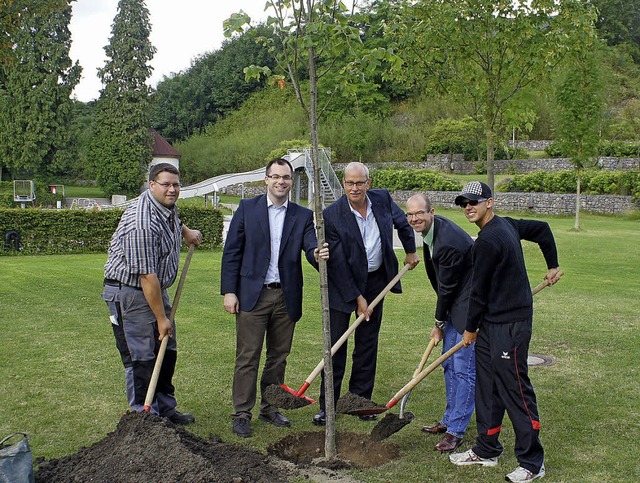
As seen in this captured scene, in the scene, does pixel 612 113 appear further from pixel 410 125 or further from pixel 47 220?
pixel 47 220

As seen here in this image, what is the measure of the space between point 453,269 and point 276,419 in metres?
1.80

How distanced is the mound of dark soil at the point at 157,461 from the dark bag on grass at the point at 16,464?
0.32m

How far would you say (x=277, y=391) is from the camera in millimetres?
5203

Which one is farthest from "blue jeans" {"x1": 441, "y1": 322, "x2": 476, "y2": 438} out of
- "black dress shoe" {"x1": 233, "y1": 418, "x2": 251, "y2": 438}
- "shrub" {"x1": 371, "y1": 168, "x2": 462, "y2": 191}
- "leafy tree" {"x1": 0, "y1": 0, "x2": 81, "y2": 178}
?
Answer: "leafy tree" {"x1": 0, "y1": 0, "x2": 81, "y2": 178}

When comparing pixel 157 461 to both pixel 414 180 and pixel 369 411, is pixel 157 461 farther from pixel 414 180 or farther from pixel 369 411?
pixel 414 180

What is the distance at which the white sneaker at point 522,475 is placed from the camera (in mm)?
4316

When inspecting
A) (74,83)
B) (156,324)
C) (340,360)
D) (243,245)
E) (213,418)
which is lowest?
(213,418)

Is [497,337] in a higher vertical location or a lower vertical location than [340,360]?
higher

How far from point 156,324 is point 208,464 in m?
1.34

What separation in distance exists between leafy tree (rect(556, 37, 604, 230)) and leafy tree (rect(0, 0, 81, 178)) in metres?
28.6

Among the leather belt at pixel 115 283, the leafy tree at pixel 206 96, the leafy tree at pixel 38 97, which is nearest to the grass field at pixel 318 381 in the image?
the leather belt at pixel 115 283

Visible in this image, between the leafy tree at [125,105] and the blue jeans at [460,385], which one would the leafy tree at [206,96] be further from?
the blue jeans at [460,385]

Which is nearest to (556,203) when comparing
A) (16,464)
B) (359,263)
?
(359,263)

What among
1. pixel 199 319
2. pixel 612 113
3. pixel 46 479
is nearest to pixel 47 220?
pixel 199 319
